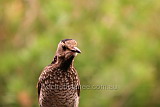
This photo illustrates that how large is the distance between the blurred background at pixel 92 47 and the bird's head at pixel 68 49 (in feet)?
8.37

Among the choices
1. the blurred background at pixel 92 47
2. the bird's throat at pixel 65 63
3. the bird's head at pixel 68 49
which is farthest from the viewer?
the blurred background at pixel 92 47

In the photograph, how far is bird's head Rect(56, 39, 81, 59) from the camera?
5750mm

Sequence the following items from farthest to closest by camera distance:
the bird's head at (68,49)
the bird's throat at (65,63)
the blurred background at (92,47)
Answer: the blurred background at (92,47)
the bird's throat at (65,63)
the bird's head at (68,49)

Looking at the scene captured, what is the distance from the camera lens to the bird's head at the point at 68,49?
5.75 m

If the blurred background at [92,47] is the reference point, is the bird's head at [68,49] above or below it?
below

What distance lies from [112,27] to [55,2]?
0.86 meters

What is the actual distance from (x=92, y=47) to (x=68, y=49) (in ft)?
10.1

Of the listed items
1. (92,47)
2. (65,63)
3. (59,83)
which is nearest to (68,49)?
(65,63)

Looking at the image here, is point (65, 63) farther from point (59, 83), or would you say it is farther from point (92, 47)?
point (92, 47)

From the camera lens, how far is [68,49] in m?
5.79

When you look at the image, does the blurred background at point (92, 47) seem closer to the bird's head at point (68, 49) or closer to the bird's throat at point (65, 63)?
the bird's throat at point (65, 63)

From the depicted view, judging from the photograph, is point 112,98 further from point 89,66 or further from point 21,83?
point 21,83

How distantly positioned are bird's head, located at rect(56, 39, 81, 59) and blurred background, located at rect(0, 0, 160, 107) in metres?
2.55

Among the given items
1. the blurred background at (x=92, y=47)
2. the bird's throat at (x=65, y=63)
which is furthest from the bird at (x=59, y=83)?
the blurred background at (x=92, y=47)
